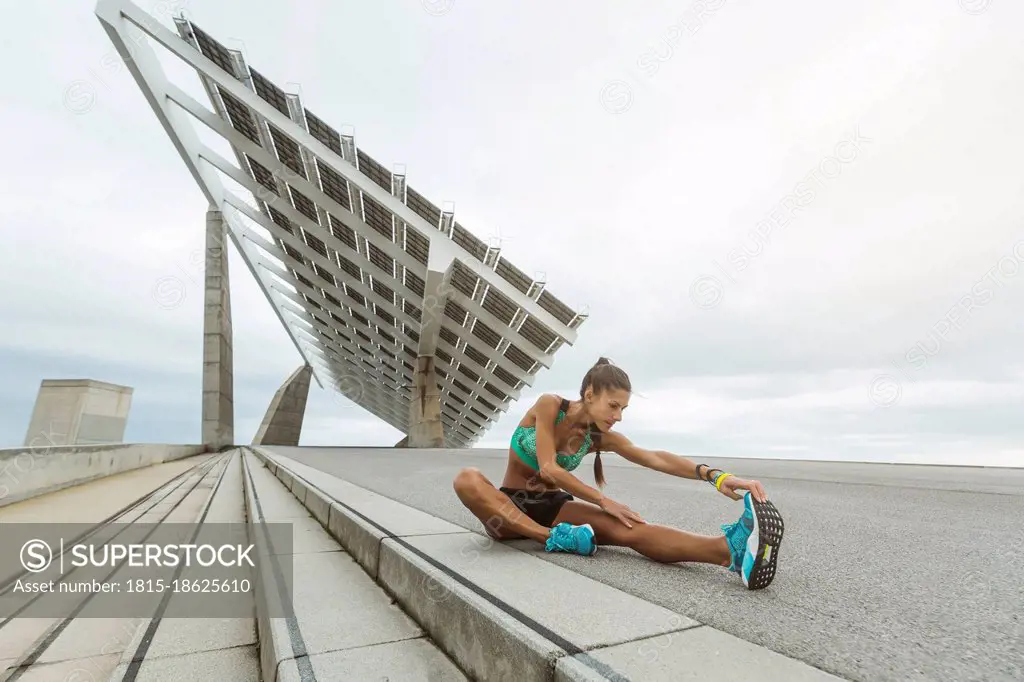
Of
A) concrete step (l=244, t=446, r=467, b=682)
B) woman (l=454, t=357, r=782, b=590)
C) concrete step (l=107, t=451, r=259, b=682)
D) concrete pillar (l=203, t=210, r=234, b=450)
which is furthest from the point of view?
concrete pillar (l=203, t=210, r=234, b=450)

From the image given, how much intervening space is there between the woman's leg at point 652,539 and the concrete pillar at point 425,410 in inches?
846

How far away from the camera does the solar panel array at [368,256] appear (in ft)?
50.1

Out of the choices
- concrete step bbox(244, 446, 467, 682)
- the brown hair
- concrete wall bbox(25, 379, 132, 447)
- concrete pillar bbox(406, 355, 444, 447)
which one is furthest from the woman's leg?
concrete wall bbox(25, 379, 132, 447)

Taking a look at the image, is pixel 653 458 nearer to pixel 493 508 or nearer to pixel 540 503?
pixel 540 503

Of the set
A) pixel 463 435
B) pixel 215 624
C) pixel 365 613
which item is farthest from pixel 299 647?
pixel 463 435

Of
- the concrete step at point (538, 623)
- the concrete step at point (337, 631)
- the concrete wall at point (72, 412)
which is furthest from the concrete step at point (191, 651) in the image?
the concrete wall at point (72, 412)

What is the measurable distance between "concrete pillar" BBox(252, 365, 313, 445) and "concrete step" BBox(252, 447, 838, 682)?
34.7 m

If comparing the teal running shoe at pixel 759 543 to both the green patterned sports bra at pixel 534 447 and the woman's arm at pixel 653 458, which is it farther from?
the green patterned sports bra at pixel 534 447

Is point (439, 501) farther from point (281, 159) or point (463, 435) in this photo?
point (463, 435)

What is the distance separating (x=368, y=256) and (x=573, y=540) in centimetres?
1902

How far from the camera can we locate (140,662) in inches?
66.2

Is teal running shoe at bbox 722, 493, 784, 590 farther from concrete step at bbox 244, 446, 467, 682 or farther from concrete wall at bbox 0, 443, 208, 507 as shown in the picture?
concrete wall at bbox 0, 443, 208, 507

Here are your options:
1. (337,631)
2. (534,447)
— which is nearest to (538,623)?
(337,631)

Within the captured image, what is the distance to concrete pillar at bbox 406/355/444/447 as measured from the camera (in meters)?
23.7
